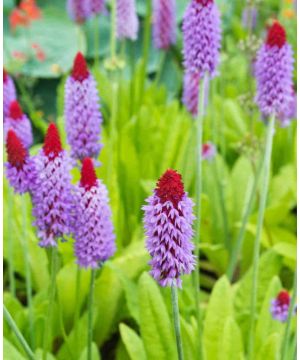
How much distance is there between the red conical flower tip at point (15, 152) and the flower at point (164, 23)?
2151 millimetres

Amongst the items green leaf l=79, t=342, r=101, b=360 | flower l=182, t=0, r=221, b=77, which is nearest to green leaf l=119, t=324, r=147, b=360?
green leaf l=79, t=342, r=101, b=360

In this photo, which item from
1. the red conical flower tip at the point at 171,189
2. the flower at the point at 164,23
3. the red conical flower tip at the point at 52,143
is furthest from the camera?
the flower at the point at 164,23

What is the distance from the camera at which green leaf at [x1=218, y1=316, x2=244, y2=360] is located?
7.05ft

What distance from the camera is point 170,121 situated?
13.0 ft

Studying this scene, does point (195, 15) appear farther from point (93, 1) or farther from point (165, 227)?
point (93, 1)

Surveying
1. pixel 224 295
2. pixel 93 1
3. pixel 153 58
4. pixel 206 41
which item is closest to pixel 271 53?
pixel 206 41

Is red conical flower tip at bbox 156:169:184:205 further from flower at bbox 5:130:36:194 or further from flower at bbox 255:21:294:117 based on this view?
flower at bbox 255:21:294:117

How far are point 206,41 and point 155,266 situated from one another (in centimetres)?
82

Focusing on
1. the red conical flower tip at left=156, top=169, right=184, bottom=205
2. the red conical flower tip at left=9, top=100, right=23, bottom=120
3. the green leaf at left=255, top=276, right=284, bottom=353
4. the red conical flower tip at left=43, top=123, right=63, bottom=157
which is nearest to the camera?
the red conical flower tip at left=156, top=169, right=184, bottom=205

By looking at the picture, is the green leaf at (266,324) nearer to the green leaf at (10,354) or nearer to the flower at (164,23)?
the green leaf at (10,354)

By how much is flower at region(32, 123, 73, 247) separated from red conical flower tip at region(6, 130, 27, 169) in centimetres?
4

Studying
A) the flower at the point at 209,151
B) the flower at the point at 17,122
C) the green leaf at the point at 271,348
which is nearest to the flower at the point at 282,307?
the green leaf at the point at 271,348

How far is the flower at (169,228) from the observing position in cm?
139

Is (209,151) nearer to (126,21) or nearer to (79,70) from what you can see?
(126,21)
